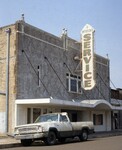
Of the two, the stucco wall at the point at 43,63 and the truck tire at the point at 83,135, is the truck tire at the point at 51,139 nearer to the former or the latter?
the truck tire at the point at 83,135

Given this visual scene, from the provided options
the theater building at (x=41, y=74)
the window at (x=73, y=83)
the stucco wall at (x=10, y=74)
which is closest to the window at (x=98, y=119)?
the theater building at (x=41, y=74)

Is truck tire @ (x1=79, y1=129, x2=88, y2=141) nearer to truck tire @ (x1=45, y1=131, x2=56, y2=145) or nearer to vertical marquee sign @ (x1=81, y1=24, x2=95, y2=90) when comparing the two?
truck tire @ (x1=45, y1=131, x2=56, y2=145)

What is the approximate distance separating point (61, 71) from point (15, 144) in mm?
12263

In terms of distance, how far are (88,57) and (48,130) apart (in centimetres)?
1346

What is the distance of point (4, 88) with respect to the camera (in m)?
26.7

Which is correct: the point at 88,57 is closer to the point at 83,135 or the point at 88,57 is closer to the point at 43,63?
the point at 43,63

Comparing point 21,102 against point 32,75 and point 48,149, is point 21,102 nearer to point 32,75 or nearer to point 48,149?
Result: point 32,75

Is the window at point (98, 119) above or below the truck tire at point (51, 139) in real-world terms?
above

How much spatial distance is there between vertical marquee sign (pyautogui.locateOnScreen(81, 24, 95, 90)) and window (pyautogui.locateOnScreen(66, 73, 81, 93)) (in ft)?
4.20

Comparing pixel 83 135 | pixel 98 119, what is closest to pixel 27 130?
pixel 83 135

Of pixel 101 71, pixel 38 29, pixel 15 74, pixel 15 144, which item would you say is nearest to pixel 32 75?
pixel 15 74

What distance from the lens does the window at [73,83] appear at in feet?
108

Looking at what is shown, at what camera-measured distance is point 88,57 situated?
1278 inches

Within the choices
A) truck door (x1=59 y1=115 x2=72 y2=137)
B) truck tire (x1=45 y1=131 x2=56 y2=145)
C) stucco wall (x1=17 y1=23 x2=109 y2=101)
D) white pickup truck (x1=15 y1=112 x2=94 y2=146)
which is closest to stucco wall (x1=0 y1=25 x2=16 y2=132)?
stucco wall (x1=17 y1=23 x2=109 y2=101)
